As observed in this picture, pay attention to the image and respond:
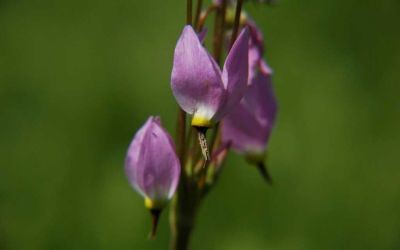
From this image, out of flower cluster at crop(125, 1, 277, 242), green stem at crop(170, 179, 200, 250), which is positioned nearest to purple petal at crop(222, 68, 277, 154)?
flower cluster at crop(125, 1, 277, 242)

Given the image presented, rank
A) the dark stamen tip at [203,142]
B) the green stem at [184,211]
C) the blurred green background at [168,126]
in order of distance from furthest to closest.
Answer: the blurred green background at [168,126] < the green stem at [184,211] < the dark stamen tip at [203,142]

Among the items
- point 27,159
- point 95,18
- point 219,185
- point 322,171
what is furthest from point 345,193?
point 95,18

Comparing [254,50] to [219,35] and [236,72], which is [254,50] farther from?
[236,72]

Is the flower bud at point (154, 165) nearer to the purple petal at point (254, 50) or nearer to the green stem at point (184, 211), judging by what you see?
the green stem at point (184, 211)

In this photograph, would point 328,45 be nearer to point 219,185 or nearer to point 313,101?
point 313,101

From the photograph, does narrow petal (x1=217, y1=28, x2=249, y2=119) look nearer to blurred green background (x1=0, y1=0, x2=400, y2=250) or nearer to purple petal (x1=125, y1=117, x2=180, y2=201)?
purple petal (x1=125, y1=117, x2=180, y2=201)

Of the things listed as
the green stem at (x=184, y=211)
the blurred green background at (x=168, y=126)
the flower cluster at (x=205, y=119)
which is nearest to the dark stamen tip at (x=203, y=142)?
the flower cluster at (x=205, y=119)

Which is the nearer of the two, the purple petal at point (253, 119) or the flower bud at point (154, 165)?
the flower bud at point (154, 165)
